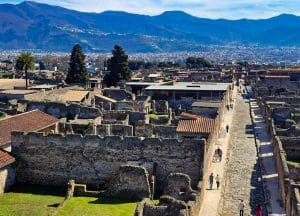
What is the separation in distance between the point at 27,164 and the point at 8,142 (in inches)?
66.0

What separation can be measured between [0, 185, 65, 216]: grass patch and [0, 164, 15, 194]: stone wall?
0.35m

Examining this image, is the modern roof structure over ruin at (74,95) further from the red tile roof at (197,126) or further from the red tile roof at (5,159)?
the red tile roof at (5,159)

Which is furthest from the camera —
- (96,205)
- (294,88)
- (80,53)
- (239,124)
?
(294,88)

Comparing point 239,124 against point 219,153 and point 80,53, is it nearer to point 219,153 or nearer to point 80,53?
point 219,153

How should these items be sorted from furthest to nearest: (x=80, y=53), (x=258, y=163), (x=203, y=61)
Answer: (x=203, y=61)
(x=80, y=53)
(x=258, y=163)

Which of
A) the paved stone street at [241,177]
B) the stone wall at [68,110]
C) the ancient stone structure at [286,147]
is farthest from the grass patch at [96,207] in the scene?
the stone wall at [68,110]

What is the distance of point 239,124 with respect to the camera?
49188mm

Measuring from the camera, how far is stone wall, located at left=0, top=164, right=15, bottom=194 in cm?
2553

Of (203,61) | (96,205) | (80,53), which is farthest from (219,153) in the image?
(203,61)

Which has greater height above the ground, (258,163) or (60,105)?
(60,105)

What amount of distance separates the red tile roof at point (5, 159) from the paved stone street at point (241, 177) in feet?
37.8

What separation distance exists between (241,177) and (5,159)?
525 inches

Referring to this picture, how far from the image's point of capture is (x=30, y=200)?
80.3ft

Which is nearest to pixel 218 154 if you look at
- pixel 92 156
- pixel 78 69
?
pixel 92 156
